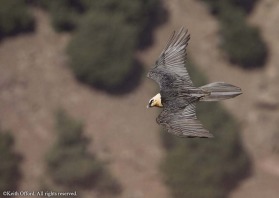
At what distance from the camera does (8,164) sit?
1342 inches

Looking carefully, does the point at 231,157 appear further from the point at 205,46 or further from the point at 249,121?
the point at 205,46

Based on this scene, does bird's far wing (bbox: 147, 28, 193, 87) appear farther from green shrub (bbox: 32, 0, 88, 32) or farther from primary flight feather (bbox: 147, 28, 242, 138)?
green shrub (bbox: 32, 0, 88, 32)

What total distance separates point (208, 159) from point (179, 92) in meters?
22.0

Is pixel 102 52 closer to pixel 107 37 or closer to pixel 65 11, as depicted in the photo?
pixel 107 37

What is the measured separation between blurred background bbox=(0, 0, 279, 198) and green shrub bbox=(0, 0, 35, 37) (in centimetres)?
7

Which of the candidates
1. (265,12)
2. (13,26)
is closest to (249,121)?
(265,12)

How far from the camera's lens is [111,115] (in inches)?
1463

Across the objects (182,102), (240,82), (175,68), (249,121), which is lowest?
(182,102)

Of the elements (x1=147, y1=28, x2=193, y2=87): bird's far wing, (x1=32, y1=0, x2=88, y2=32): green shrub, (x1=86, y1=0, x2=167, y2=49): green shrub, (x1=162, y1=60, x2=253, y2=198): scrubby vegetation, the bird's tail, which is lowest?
the bird's tail

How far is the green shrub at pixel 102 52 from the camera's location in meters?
38.7

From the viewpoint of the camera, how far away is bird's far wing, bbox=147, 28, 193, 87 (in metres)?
14.7

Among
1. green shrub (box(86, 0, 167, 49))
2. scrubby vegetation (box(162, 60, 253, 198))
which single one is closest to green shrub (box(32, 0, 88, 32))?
green shrub (box(86, 0, 167, 49))

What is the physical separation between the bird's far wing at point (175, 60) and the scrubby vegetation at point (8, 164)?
20229 mm

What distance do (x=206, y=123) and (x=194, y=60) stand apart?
193 inches
